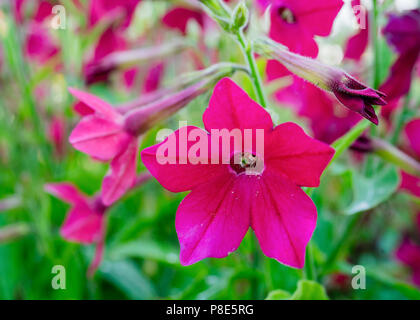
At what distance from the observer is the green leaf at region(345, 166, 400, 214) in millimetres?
554

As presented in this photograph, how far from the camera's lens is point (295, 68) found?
474 mm

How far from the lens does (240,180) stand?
479 mm

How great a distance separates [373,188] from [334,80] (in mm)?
206

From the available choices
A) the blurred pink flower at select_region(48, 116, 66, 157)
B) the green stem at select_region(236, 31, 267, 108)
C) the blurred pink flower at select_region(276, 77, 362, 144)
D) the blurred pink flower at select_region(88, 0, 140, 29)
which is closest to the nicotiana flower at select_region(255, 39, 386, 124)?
the green stem at select_region(236, 31, 267, 108)

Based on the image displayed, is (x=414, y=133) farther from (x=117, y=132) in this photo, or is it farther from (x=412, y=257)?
(x=117, y=132)

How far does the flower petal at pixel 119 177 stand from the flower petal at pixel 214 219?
0.38ft

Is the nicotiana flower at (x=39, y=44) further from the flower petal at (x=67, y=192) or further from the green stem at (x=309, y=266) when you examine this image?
the green stem at (x=309, y=266)

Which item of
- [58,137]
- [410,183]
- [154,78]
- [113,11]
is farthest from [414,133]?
[58,137]

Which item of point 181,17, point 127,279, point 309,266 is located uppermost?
point 181,17

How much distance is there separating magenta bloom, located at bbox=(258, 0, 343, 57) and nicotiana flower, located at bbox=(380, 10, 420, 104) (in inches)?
5.0

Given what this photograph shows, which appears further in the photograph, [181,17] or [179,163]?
[181,17]

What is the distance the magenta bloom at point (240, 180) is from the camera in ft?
1.36
